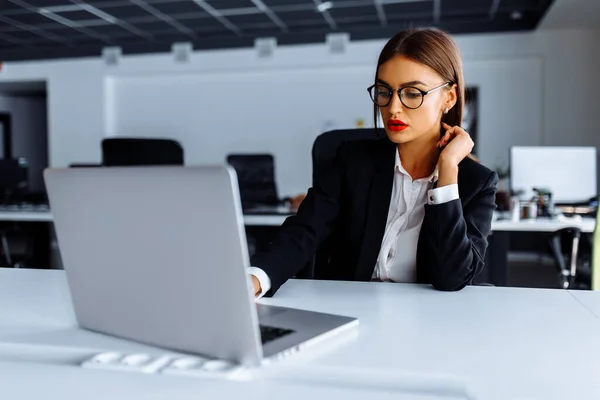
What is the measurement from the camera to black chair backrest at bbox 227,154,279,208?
19.0 feet

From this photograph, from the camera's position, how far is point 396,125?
141cm

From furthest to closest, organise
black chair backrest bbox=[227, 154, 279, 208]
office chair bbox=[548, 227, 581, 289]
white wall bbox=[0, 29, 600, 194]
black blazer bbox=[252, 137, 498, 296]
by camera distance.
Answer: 1. white wall bbox=[0, 29, 600, 194]
2. black chair backrest bbox=[227, 154, 279, 208]
3. office chair bbox=[548, 227, 581, 289]
4. black blazer bbox=[252, 137, 498, 296]

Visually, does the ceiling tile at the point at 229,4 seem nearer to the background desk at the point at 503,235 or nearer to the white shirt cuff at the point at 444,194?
the background desk at the point at 503,235

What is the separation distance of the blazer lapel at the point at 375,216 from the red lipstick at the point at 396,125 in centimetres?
20

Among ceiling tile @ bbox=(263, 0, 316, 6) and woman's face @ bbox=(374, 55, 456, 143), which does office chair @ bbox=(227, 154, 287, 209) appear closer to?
ceiling tile @ bbox=(263, 0, 316, 6)

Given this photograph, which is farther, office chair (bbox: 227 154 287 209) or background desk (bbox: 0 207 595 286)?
office chair (bbox: 227 154 287 209)

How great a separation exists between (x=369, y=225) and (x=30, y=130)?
12044 millimetres

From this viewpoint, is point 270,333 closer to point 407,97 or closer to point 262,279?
point 262,279

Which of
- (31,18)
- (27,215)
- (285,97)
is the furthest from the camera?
(285,97)

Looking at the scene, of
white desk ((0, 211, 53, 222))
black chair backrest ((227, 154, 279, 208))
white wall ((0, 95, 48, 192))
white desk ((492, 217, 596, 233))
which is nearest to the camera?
white desk ((492, 217, 596, 233))

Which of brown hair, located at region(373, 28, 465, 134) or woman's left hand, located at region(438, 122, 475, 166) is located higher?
brown hair, located at region(373, 28, 465, 134)

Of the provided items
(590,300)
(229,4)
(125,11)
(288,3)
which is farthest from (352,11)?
(590,300)

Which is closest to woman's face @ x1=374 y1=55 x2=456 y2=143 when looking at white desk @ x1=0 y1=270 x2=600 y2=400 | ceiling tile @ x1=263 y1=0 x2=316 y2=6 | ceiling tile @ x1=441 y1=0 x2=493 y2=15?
white desk @ x1=0 y1=270 x2=600 y2=400

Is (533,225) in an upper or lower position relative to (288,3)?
lower
